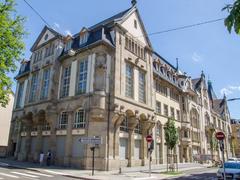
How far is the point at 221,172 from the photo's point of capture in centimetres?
1703

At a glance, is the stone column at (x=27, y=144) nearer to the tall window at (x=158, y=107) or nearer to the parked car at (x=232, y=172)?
the tall window at (x=158, y=107)

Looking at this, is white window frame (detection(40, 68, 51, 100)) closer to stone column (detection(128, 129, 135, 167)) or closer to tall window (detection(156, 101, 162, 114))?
stone column (detection(128, 129, 135, 167))

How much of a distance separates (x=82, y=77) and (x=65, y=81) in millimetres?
3457

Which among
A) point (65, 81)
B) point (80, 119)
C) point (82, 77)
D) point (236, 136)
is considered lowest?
point (80, 119)

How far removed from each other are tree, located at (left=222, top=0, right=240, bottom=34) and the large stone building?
70.0ft

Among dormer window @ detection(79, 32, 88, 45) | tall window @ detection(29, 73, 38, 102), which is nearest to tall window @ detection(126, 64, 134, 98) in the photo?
dormer window @ detection(79, 32, 88, 45)

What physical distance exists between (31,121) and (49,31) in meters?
13.6

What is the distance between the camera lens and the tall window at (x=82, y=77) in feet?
89.9

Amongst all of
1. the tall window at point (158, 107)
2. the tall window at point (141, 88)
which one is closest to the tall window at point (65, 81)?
the tall window at point (141, 88)

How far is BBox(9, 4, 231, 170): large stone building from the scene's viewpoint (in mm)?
25266

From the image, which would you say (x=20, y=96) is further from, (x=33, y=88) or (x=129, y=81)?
(x=129, y=81)

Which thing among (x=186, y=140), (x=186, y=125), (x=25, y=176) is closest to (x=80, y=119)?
(x=25, y=176)

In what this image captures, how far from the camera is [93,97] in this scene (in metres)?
25.2

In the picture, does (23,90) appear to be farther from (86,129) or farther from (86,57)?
(86,129)
